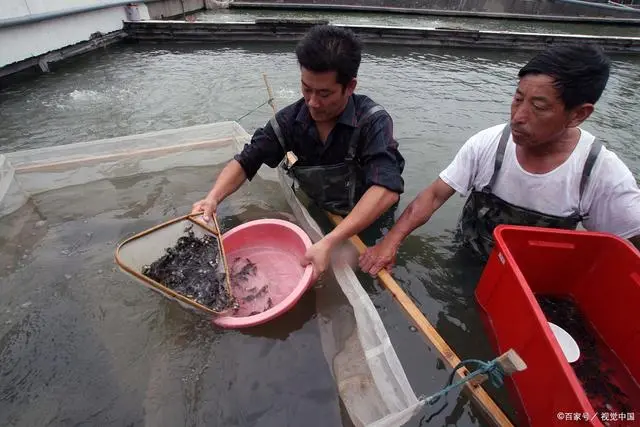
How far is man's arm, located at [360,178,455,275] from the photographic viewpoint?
2725 millimetres

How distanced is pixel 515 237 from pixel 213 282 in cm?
207

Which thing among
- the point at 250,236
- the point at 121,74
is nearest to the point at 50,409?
the point at 250,236

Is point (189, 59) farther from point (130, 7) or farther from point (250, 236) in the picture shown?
point (250, 236)

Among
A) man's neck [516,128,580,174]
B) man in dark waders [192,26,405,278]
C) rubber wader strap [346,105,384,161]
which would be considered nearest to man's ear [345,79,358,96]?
man in dark waders [192,26,405,278]

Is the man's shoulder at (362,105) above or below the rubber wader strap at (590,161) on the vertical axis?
above

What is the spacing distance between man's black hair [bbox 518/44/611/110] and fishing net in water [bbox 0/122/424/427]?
1.74 metres

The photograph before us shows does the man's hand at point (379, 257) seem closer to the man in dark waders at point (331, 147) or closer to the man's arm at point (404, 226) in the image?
the man's arm at point (404, 226)

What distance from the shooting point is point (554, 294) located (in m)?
2.63

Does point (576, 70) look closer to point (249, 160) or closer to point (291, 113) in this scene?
point (291, 113)

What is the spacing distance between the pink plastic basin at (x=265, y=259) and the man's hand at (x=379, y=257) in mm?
480

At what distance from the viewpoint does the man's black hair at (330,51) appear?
2.28 m

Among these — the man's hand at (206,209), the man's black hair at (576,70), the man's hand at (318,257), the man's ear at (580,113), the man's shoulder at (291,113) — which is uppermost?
the man's black hair at (576,70)

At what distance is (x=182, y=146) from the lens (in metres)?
4.29

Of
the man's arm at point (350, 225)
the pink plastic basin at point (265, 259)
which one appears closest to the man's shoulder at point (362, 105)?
the man's arm at point (350, 225)
